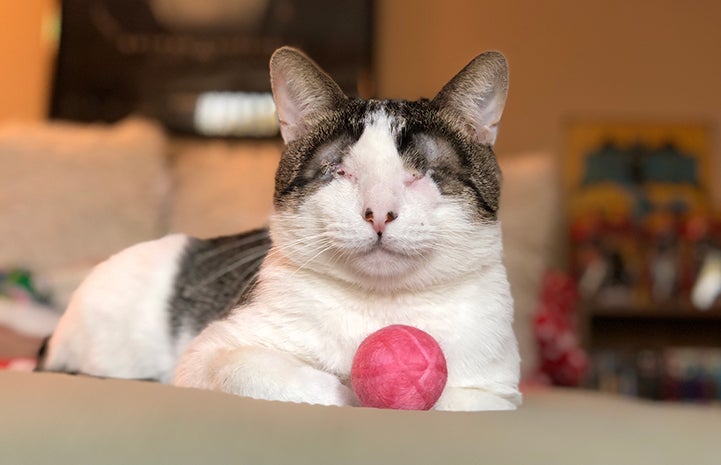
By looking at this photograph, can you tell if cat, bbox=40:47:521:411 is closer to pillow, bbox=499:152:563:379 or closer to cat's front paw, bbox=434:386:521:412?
cat's front paw, bbox=434:386:521:412

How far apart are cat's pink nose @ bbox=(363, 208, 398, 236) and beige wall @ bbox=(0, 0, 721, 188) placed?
229 cm

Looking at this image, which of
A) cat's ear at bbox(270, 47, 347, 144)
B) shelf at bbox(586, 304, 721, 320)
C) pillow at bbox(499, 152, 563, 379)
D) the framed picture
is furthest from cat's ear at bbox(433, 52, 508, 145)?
the framed picture

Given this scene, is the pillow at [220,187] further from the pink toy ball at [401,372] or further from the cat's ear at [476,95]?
the pink toy ball at [401,372]

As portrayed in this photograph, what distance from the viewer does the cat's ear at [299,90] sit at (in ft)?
3.31

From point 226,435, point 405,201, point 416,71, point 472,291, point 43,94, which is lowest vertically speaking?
point 226,435

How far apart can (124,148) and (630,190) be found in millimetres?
2165

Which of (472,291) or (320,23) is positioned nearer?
(472,291)

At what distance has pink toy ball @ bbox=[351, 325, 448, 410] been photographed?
815mm

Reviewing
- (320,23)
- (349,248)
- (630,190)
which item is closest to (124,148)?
(320,23)

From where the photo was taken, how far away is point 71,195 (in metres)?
2.16

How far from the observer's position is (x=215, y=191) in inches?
85.8

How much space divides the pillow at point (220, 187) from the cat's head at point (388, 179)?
0.93 m

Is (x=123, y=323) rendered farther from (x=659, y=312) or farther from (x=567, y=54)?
(x=567, y=54)

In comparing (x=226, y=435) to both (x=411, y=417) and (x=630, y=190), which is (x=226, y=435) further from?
(x=630, y=190)
